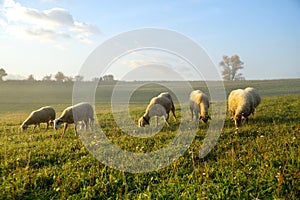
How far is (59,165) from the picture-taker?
19.7 ft

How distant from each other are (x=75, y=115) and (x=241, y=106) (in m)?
8.28

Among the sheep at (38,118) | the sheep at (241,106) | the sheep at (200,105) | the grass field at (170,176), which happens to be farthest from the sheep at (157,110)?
the sheep at (38,118)

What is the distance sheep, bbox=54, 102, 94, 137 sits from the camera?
11.6 meters

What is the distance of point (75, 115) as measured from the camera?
1180 centimetres

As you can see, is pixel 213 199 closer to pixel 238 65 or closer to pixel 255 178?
pixel 255 178

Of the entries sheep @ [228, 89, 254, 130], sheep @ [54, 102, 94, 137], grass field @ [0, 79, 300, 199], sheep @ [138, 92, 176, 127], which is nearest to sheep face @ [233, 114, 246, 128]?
sheep @ [228, 89, 254, 130]

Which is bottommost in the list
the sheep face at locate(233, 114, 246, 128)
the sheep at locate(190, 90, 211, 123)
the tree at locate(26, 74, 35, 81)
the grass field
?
the grass field

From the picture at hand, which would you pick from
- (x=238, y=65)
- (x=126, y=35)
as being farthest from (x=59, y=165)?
(x=238, y=65)

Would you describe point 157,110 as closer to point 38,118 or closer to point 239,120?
point 239,120

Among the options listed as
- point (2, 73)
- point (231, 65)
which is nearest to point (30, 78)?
point (2, 73)

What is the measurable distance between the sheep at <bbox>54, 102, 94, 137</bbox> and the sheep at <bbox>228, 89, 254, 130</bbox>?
7564 mm

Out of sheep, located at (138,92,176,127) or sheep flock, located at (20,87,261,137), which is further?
sheep, located at (138,92,176,127)

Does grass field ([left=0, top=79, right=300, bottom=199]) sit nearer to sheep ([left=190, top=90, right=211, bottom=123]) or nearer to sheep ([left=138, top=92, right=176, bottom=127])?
sheep ([left=190, top=90, right=211, bottom=123])

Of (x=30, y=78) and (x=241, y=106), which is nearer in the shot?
(x=241, y=106)
